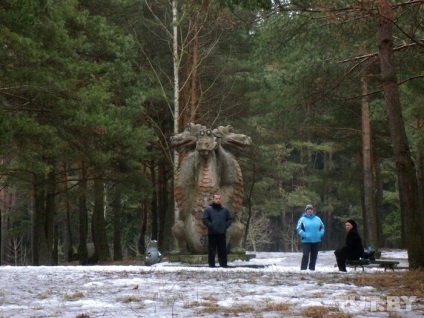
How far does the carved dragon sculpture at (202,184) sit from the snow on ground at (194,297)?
5.35 meters

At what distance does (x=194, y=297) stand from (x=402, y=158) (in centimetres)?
575

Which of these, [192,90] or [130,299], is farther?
[192,90]

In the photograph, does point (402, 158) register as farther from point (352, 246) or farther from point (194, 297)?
point (194, 297)

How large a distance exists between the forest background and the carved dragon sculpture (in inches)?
96.1

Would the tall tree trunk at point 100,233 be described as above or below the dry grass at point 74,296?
above

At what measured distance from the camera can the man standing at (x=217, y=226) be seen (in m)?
13.8

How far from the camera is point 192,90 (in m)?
28.5

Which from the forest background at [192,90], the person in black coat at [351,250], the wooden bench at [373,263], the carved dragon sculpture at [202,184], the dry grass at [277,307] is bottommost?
the dry grass at [277,307]

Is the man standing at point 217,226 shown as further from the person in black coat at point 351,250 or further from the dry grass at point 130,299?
the dry grass at point 130,299

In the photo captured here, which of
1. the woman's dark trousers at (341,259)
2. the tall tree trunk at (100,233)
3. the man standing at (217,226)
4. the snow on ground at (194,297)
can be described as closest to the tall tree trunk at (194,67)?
the tall tree trunk at (100,233)

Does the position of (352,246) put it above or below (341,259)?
above

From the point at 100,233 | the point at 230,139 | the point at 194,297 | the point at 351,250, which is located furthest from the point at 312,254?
the point at 100,233

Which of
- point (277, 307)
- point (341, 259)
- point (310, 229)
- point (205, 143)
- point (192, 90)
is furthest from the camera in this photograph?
point (192, 90)

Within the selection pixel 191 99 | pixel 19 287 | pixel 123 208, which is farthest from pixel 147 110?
pixel 19 287
